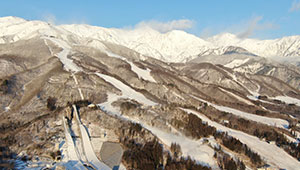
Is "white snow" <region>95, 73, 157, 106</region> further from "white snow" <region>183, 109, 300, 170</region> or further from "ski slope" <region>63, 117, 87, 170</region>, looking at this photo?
"ski slope" <region>63, 117, 87, 170</region>

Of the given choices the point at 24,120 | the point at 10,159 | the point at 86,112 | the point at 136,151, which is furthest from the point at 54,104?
the point at 136,151

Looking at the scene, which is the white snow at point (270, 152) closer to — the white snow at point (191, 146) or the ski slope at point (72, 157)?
the white snow at point (191, 146)

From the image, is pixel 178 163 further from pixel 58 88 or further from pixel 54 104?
pixel 58 88

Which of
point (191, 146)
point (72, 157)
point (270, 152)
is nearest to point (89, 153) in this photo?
point (72, 157)

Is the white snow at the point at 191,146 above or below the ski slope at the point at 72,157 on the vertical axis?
above

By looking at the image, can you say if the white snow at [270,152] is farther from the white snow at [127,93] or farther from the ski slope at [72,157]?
the ski slope at [72,157]

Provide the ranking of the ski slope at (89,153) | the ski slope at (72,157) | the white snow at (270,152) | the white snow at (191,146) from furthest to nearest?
the white snow at (270,152)
the white snow at (191,146)
the ski slope at (89,153)
the ski slope at (72,157)

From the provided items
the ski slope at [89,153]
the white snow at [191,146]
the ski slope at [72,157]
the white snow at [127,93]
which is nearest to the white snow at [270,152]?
the white snow at [191,146]

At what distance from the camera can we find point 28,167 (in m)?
20.2

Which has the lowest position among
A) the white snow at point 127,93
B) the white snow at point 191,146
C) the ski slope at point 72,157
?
the ski slope at point 72,157

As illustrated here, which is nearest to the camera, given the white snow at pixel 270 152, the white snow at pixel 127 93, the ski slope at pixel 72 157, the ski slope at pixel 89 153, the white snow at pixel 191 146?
the ski slope at pixel 72 157

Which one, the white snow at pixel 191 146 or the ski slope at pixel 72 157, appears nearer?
the ski slope at pixel 72 157

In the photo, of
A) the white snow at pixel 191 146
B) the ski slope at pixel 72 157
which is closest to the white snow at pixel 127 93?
the white snow at pixel 191 146

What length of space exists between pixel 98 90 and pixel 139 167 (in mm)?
30126
